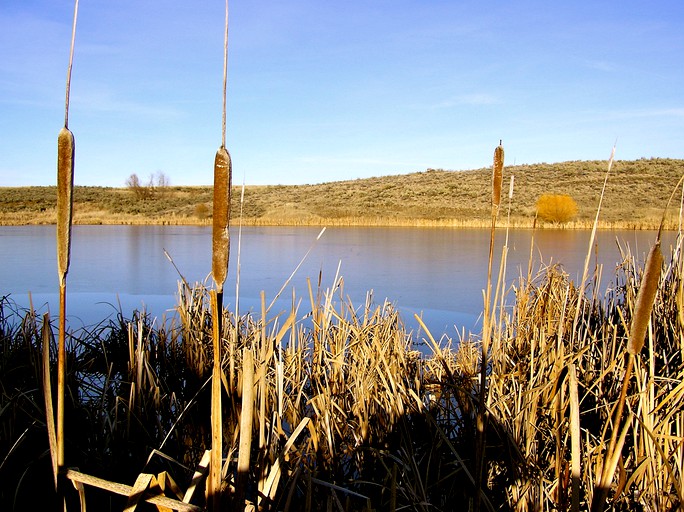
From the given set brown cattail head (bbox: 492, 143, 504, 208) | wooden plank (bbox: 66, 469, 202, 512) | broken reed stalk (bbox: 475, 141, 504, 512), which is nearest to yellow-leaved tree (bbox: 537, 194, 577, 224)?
broken reed stalk (bbox: 475, 141, 504, 512)

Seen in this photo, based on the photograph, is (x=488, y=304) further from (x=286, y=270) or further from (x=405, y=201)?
(x=405, y=201)

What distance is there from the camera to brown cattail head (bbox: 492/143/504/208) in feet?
3.36

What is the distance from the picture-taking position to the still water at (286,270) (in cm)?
604

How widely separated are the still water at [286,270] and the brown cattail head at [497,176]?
2.56 meters

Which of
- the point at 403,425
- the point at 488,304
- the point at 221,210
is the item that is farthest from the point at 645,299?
the point at 403,425

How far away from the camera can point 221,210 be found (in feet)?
2.39

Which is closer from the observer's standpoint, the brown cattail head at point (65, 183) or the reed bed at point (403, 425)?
the brown cattail head at point (65, 183)

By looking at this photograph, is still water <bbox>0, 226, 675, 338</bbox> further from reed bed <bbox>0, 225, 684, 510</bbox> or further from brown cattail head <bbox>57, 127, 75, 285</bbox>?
brown cattail head <bbox>57, 127, 75, 285</bbox>

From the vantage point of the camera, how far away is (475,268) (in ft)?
28.8

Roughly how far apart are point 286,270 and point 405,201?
2132cm

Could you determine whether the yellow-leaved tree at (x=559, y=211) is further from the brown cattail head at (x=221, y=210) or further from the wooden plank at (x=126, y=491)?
the brown cattail head at (x=221, y=210)

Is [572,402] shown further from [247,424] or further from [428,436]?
[428,436]

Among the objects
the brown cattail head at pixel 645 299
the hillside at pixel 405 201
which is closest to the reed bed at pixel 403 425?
the brown cattail head at pixel 645 299

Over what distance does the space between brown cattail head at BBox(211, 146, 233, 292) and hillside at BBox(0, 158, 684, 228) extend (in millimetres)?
18189
